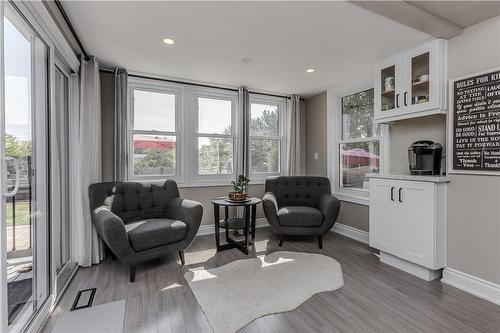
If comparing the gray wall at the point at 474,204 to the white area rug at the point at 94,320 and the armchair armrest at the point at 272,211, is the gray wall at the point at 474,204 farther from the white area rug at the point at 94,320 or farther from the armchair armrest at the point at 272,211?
the white area rug at the point at 94,320

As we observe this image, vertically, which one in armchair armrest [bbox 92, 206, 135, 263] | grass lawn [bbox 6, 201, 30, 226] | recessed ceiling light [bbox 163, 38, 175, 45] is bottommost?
armchair armrest [bbox 92, 206, 135, 263]

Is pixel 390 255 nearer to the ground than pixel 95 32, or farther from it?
nearer to the ground

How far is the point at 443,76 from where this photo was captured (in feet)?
7.93

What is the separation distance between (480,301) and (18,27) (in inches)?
162

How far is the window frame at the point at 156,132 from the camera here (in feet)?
11.4

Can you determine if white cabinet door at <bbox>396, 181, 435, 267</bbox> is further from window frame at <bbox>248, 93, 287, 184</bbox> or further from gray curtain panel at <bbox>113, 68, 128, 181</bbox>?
gray curtain panel at <bbox>113, 68, 128, 181</bbox>

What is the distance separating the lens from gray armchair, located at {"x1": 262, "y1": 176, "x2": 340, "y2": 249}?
326 cm

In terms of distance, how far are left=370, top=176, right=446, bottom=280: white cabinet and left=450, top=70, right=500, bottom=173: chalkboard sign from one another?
317 millimetres

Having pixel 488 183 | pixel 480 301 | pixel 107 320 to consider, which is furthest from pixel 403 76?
pixel 107 320

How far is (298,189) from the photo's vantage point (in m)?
3.93

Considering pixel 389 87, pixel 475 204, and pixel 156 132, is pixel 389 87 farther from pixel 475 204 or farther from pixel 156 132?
pixel 156 132

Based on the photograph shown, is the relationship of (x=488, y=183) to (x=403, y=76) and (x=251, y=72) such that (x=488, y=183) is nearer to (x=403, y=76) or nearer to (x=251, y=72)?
(x=403, y=76)

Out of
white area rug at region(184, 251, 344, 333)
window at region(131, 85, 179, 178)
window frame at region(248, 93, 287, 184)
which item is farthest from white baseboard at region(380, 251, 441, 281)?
window at region(131, 85, 179, 178)

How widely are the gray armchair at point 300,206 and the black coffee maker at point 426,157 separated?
3.35ft
